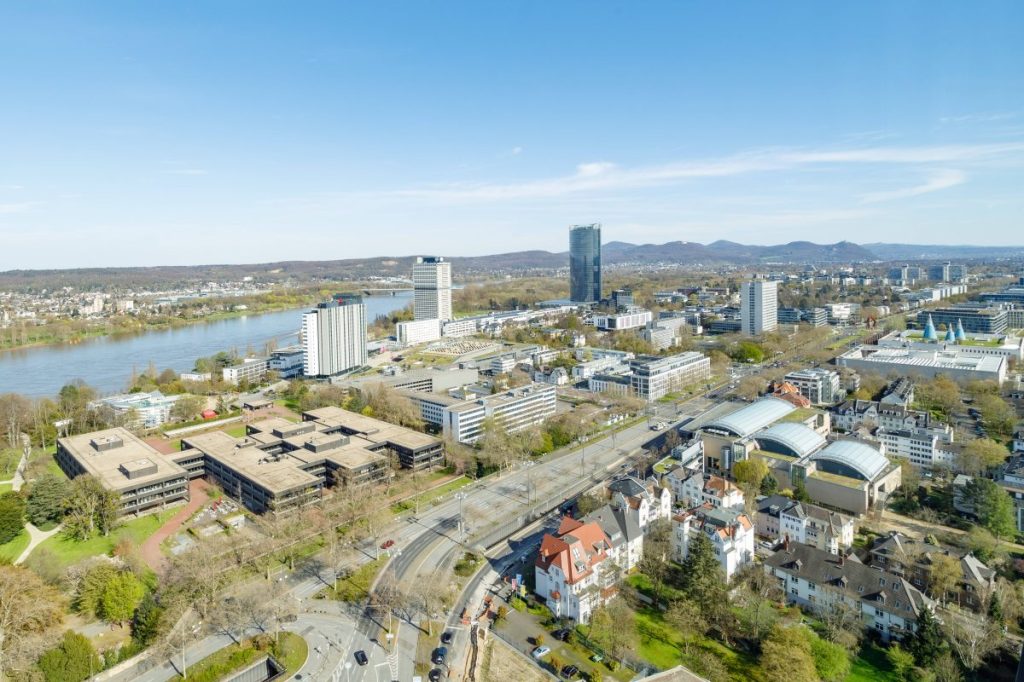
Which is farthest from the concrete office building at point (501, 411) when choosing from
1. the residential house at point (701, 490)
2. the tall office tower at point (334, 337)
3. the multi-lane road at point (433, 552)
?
the tall office tower at point (334, 337)

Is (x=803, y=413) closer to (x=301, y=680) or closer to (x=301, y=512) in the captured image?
(x=301, y=512)

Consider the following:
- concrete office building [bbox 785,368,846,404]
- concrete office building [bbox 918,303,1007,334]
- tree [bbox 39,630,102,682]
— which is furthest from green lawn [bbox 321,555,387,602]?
concrete office building [bbox 918,303,1007,334]

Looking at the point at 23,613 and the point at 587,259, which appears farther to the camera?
the point at 587,259

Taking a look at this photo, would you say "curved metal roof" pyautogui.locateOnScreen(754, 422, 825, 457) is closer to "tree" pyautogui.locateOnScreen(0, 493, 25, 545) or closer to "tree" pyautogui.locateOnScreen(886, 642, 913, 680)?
"tree" pyautogui.locateOnScreen(886, 642, 913, 680)

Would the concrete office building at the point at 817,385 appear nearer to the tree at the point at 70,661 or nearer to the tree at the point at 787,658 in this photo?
the tree at the point at 787,658

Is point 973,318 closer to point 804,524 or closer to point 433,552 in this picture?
point 804,524

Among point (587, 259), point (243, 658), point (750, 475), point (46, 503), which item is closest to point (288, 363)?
point (46, 503)
